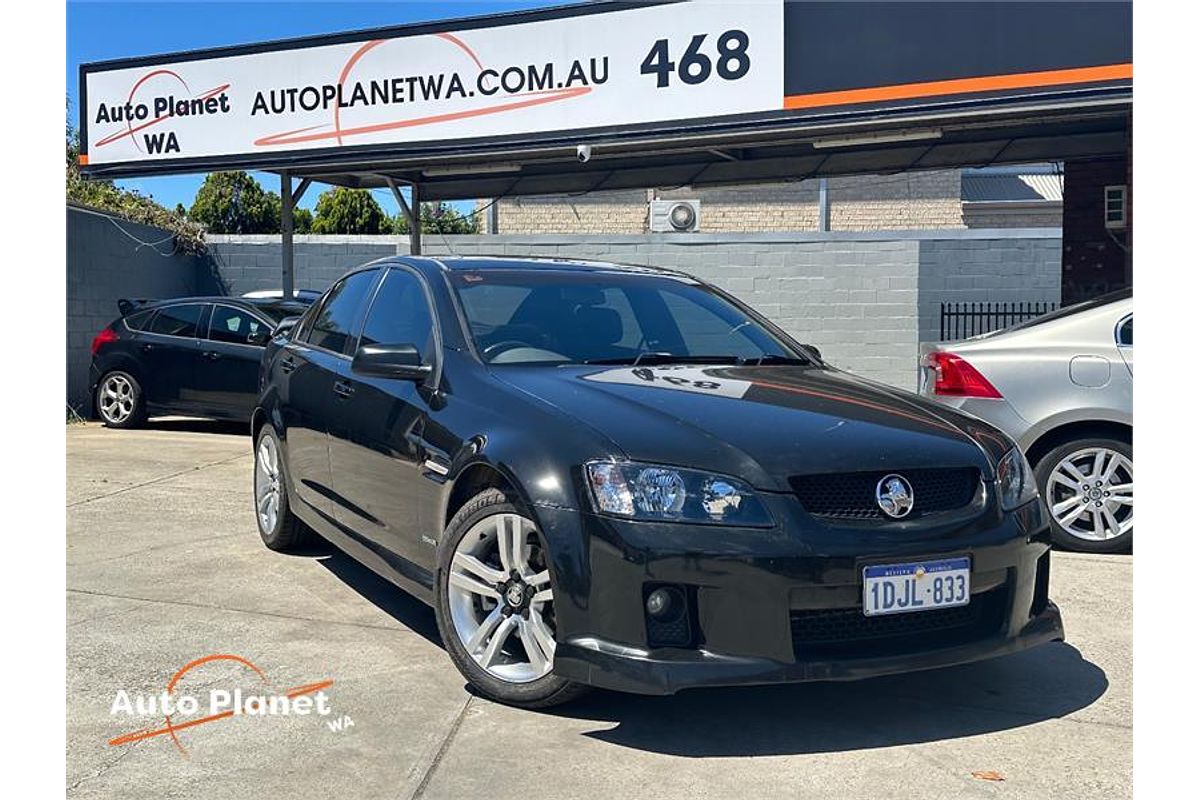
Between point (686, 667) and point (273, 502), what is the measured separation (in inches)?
140

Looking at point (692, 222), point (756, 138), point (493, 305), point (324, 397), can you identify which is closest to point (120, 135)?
point (756, 138)

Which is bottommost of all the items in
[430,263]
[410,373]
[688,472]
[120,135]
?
[688,472]

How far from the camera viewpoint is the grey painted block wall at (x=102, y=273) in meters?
13.8

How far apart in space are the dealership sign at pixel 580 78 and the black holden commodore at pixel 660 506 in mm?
5383

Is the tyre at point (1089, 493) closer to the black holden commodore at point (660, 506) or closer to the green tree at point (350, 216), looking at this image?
the black holden commodore at point (660, 506)

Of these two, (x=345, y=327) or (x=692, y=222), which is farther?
(x=692, y=222)

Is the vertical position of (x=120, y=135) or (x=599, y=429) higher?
(x=120, y=135)

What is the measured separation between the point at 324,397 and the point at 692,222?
18601 mm

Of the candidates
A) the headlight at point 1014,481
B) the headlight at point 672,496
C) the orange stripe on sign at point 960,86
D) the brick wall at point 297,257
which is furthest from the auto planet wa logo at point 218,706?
the brick wall at point 297,257

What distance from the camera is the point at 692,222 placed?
23.5m

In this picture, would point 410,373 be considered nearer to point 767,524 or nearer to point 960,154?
point 767,524

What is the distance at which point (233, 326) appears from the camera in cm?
1156

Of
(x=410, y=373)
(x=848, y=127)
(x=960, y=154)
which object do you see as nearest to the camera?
(x=410, y=373)

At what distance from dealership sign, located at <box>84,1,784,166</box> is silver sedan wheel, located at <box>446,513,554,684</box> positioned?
692cm
